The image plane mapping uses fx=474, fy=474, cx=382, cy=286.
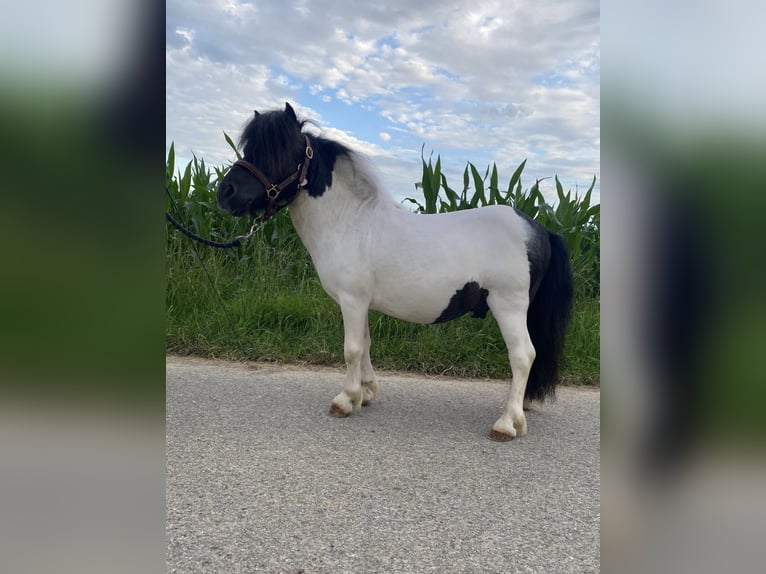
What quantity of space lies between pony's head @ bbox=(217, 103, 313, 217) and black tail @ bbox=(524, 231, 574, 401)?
3.91 ft

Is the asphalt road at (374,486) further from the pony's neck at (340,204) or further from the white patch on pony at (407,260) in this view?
the pony's neck at (340,204)

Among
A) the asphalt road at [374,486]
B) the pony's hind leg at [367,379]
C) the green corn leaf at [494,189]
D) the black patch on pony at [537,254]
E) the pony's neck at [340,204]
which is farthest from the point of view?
the green corn leaf at [494,189]

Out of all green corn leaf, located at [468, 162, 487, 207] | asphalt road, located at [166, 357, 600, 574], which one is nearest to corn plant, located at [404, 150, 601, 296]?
green corn leaf, located at [468, 162, 487, 207]

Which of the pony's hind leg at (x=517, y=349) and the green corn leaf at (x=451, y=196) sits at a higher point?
the green corn leaf at (x=451, y=196)

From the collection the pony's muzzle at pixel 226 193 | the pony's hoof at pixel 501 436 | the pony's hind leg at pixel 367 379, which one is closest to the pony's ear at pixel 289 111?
the pony's muzzle at pixel 226 193

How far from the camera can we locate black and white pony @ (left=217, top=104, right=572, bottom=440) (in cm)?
196

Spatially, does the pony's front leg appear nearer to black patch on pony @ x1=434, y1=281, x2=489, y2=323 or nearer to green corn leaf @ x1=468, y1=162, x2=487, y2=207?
black patch on pony @ x1=434, y1=281, x2=489, y2=323

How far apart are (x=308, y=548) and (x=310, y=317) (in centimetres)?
218

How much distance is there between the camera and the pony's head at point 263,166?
1.94 m

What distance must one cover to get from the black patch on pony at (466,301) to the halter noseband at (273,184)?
2.71 feet

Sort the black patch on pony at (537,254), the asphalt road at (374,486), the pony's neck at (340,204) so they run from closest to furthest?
the asphalt road at (374,486) → the black patch on pony at (537,254) → the pony's neck at (340,204)

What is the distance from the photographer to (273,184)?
6.47ft
